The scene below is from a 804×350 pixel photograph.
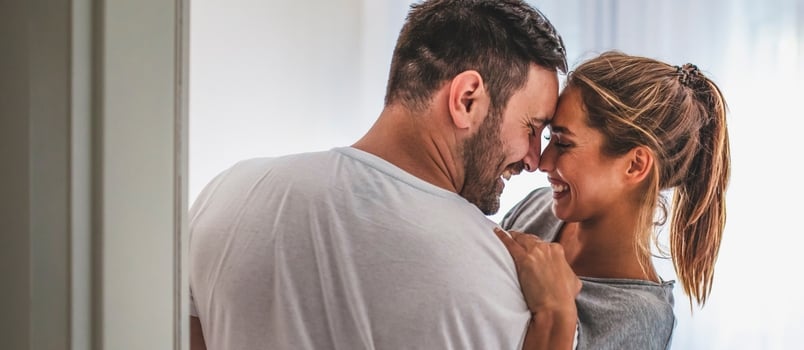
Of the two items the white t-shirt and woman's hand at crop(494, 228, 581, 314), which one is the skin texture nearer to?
woman's hand at crop(494, 228, 581, 314)

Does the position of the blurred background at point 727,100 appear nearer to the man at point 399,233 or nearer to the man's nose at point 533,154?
the man's nose at point 533,154

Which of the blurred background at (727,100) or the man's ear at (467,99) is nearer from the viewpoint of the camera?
the man's ear at (467,99)

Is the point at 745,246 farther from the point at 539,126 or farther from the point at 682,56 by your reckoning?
the point at 539,126

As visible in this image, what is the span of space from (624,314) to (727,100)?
112 cm

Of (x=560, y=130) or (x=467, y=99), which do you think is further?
(x=560, y=130)

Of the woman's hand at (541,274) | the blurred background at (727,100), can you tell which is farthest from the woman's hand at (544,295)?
the blurred background at (727,100)

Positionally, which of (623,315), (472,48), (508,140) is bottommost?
(623,315)

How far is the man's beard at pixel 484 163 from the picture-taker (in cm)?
105

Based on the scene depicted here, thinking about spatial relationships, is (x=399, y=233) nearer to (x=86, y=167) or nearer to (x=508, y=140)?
(x=508, y=140)

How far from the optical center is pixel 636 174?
1.21 m

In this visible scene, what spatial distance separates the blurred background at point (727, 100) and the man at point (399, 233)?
2.94ft

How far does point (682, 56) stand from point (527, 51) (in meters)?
1.17

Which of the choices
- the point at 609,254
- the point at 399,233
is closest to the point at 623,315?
the point at 609,254

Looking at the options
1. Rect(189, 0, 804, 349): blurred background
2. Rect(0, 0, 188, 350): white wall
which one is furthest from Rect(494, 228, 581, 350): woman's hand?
Rect(189, 0, 804, 349): blurred background
